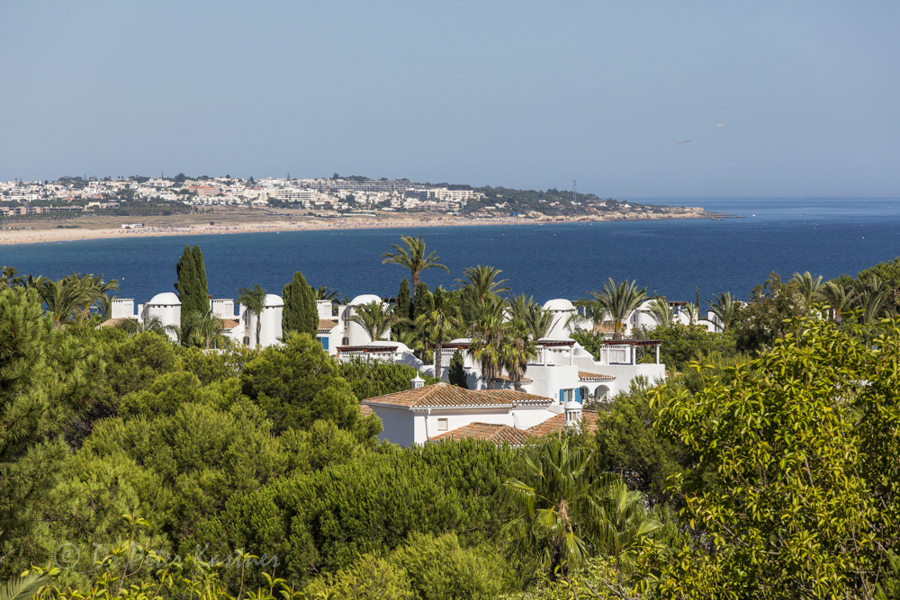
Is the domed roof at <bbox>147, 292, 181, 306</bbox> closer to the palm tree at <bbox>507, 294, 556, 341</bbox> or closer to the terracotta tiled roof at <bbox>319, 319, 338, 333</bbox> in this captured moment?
the terracotta tiled roof at <bbox>319, 319, 338, 333</bbox>

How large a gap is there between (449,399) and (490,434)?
11.6 feet

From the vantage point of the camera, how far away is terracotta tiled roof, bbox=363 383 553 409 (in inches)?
1346

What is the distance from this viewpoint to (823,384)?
9.45m

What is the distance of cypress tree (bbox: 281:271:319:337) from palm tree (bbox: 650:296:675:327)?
21.0 m

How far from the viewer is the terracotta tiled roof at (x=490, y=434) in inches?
1173

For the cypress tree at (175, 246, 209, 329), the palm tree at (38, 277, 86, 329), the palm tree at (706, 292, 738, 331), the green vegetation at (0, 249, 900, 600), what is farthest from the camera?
the palm tree at (706, 292, 738, 331)

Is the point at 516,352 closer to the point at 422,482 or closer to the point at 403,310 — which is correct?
the point at 403,310

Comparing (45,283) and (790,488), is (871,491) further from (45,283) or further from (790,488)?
(45,283)

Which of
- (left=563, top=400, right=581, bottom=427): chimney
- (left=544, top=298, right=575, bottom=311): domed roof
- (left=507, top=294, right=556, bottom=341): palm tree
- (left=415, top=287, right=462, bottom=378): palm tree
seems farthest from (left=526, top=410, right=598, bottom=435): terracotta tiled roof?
(left=544, top=298, right=575, bottom=311): domed roof

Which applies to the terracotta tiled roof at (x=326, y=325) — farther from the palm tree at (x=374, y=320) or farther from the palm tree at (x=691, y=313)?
the palm tree at (x=691, y=313)

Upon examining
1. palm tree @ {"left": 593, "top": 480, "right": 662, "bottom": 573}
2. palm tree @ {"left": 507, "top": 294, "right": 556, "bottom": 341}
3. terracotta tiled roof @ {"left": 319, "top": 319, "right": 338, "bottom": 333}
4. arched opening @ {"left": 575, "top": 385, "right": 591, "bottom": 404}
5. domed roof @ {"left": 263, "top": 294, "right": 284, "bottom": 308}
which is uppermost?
palm tree @ {"left": 593, "top": 480, "right": 662, "bottom": 573}

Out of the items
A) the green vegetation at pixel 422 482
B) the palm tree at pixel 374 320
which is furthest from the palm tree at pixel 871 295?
the palm tree at pixel 374 320

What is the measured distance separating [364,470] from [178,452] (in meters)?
6.20

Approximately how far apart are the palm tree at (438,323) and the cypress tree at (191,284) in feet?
51.6
